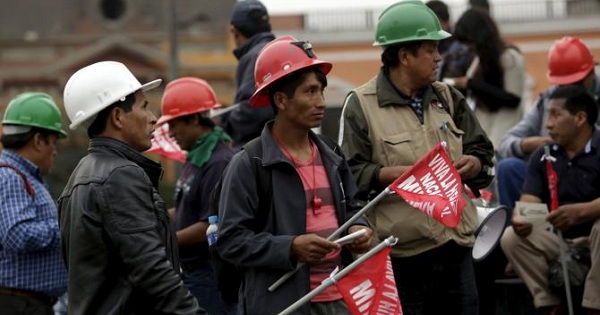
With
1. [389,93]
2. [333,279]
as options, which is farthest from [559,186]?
[333,279]

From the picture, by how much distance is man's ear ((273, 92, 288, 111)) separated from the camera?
697cm

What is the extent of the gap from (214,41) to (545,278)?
58.7 metres

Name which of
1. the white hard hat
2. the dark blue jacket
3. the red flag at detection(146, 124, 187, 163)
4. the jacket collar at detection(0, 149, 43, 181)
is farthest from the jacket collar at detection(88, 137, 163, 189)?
the red flag at detection(146, 124, 187, 163)

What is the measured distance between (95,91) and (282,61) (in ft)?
3.28

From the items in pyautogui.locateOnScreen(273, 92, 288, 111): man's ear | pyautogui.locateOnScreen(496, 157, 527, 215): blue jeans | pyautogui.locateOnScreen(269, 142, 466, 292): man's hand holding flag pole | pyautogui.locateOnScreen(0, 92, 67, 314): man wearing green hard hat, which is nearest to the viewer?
pyautogui.locateOnScreen(273, 92, 288, 111): man's ear

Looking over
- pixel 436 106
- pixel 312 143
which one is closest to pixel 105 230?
pixel 312 143

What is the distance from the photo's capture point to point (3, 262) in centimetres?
876

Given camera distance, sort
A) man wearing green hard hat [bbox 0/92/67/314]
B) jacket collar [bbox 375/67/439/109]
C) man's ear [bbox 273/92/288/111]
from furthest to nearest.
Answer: man wearing green hard hat [bbox 0/92/67/314], jacket collar [bbox 375/67/439/109], man's ear [bbox 273/92/288/111]

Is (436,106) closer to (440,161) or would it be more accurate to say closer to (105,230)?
(440,161)

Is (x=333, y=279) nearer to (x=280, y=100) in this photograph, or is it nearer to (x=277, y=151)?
(x=277, y=151)

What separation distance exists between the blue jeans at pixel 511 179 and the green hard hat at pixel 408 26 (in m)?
2.55

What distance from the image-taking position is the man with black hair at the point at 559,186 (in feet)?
29.3

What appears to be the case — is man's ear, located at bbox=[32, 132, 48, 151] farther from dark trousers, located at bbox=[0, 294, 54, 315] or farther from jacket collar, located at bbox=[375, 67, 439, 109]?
jacket collar, located at bbox=[375, 67, 439, 109]

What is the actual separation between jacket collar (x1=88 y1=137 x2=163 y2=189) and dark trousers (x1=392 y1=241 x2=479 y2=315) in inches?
72.3
